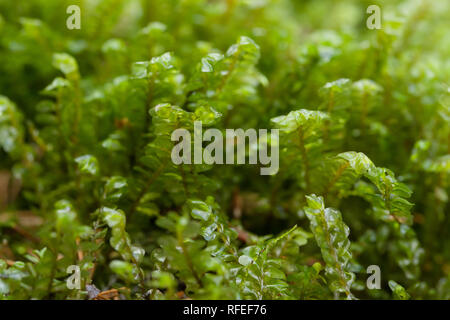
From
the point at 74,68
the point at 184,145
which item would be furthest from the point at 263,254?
the point at 74,68

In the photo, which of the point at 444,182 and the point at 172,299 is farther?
the point at 444,182

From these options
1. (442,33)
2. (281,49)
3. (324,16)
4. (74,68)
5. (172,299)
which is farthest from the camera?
(324,16)

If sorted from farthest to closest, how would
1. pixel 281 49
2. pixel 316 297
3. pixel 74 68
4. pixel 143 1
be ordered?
pixel 143 1 → pixel 281 49 → pixel 74 68 → pixel 316 297

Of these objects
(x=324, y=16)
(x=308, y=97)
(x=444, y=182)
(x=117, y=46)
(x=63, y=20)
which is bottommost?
(x=444, y=182)

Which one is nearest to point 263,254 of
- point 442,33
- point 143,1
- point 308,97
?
point 308,97

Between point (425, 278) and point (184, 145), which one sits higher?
point (184, 145)

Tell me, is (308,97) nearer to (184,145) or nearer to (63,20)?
(184,145)
